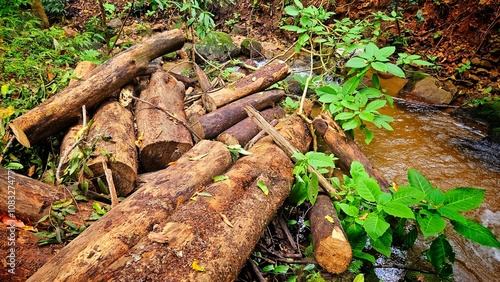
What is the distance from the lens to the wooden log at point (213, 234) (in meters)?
1.59

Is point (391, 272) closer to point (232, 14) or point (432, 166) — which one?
point (432, 166)

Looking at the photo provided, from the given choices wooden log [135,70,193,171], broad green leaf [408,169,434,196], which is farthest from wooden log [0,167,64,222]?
broad green leaf [408,169,434,196]

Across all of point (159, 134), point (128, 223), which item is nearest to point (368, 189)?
point (128, 223)

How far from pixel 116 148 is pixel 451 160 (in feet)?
16.9

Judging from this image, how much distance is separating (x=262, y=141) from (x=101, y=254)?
7.19 ft

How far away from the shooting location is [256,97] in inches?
184

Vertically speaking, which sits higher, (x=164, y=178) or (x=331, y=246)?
(x=164, y=178)

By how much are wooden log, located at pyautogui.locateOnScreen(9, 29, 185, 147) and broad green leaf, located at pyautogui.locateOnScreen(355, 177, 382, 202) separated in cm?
322

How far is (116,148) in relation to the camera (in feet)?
9.05

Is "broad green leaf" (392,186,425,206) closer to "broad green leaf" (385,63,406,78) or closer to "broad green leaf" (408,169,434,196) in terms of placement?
"broad green leaf" (408,169,434,196)

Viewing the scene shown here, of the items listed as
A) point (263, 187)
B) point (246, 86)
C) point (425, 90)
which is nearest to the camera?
point (263, 187)

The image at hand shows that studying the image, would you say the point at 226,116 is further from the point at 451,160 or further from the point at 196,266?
the point at 451,160

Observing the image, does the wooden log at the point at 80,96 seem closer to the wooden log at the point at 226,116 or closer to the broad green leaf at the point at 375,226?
the wooden log at the point at 226,116

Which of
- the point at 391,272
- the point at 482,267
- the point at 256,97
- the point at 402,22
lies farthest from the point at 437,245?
the point at 402,22
